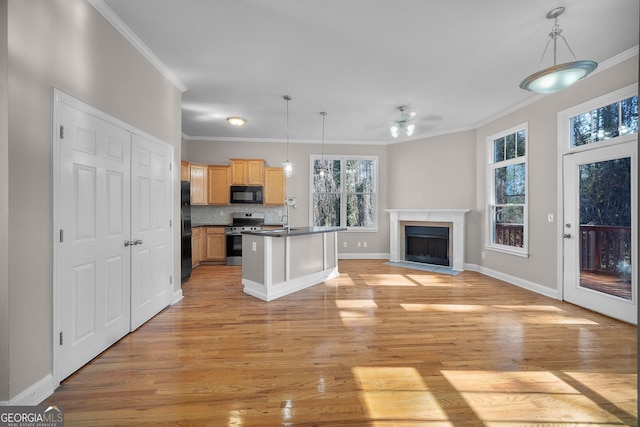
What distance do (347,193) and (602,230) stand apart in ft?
15.1

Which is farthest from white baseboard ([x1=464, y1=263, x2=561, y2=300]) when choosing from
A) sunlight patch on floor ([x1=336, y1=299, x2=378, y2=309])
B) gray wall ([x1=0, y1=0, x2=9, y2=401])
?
gray wall ([x1=0, y1=0, x2=9, y2=401])

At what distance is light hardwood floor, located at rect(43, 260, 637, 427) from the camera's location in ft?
5.33

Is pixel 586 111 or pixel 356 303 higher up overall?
pixel 586 111

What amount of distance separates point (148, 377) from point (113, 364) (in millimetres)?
440

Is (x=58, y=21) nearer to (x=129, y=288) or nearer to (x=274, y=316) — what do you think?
(x=129, y=288)

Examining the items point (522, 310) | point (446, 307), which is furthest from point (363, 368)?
point (522, 310)

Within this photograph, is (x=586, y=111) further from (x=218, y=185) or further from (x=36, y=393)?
(x=218, y=185)

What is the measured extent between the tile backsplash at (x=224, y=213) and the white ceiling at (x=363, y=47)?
2.55 metres

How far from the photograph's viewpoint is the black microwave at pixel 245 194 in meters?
6.25

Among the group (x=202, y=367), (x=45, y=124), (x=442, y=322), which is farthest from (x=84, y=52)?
(x=442, y=322)

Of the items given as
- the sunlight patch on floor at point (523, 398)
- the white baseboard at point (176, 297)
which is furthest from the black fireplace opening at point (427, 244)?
the white baseboard at point (176, 297)

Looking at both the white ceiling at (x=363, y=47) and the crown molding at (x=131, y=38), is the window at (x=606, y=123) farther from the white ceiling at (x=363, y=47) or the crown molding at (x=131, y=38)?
the crown molding at (x=131, y=38)

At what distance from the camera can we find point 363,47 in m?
2.89

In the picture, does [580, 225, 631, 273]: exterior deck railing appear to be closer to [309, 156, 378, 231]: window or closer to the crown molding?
→ [309, 156, 378, 231]: window
